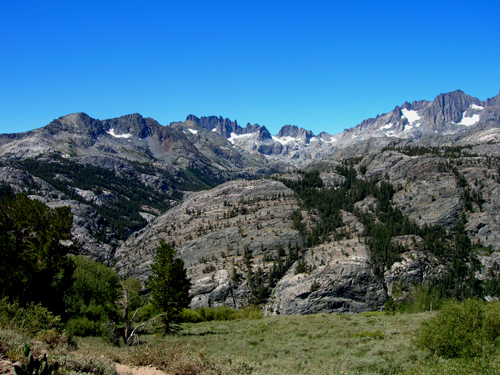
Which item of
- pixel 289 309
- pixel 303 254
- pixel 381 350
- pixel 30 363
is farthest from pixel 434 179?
pixel 30 363

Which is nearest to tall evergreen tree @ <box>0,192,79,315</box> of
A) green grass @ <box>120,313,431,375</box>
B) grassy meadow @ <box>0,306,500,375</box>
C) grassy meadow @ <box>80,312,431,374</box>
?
grassy meadow @ <box>80,312,431,374</box>

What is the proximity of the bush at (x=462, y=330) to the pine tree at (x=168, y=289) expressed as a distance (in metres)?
35.2

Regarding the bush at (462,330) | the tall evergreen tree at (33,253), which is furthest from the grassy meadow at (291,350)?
the tall evergreen tree at (33,253)

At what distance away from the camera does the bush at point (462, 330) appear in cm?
2489

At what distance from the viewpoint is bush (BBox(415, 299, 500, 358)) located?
24.9 meters

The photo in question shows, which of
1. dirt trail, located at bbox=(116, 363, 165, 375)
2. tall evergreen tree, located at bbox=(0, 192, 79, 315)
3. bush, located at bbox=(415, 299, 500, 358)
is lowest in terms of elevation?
dirt trail, located at bbox=(116, 363, 165, 375)

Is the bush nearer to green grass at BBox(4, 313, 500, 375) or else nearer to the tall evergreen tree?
green grass at BBox(4, 313, 500, 375)

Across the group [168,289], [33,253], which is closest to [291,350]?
[168,289]

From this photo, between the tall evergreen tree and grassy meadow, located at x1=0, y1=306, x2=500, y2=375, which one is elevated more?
the tall evergreen tree

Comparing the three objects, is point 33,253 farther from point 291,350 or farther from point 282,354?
point 291,350

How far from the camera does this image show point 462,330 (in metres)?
25.8

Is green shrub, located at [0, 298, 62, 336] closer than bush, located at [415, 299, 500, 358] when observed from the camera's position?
Yes

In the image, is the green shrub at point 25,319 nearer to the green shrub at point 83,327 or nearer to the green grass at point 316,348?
the green grass at point 316,348

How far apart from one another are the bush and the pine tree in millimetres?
35162
